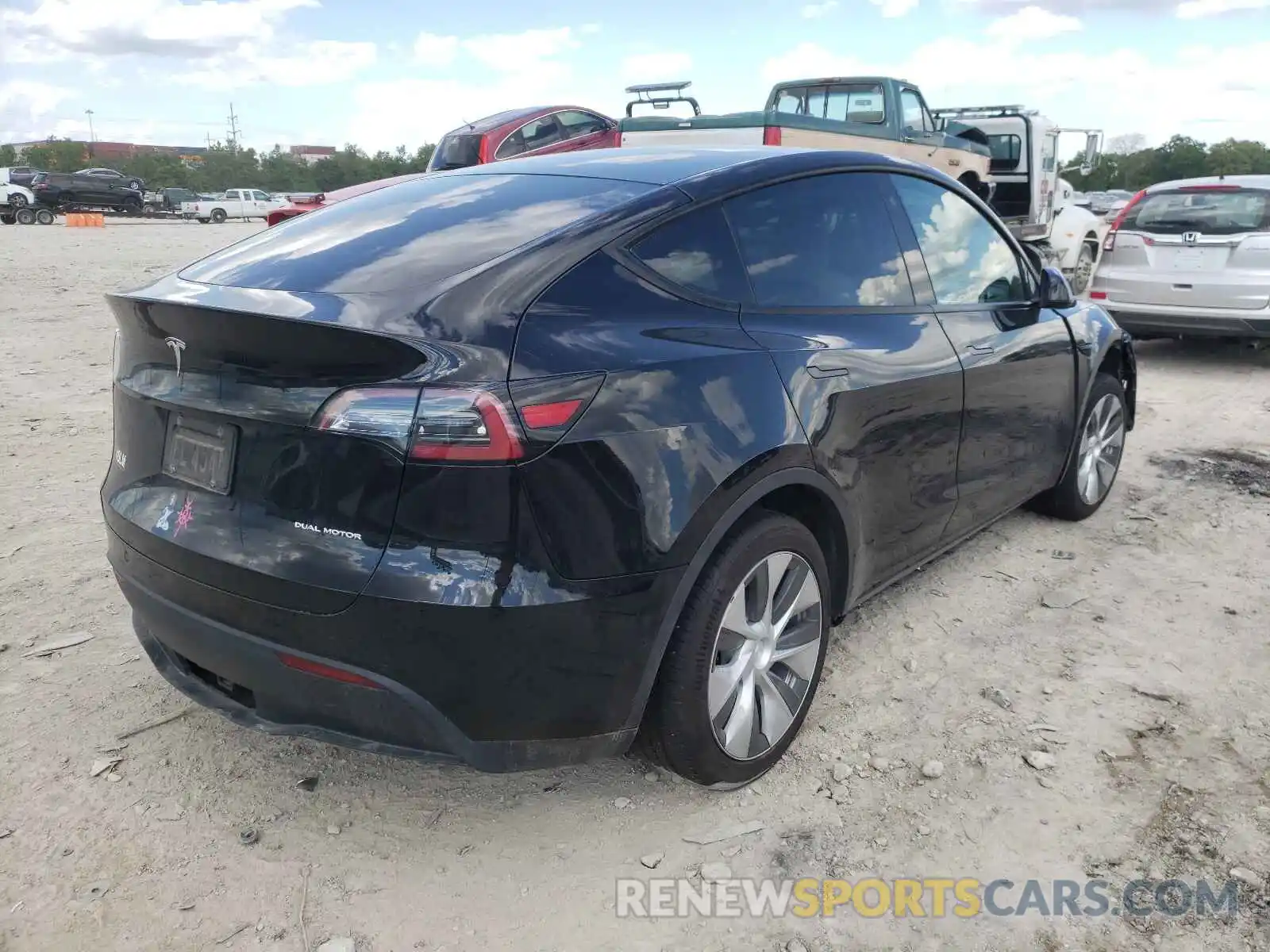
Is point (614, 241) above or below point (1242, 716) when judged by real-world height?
above

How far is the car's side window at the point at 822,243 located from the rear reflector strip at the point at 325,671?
145 centimetres

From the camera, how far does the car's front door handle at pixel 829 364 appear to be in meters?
2.75

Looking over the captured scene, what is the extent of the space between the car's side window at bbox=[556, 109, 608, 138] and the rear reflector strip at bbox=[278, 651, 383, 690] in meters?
11.9

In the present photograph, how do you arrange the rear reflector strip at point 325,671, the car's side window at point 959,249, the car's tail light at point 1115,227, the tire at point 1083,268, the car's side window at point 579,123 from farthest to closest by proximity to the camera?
the car's side window at point 579,123 → the tire at point 1083,268 → the car's tail light at point 1115,227 → the car's side window at point 959,249 → the rear reflector strip at point 325,671

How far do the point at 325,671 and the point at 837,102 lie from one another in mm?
11355

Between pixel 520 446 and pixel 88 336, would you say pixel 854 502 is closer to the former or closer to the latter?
pixel 520 446

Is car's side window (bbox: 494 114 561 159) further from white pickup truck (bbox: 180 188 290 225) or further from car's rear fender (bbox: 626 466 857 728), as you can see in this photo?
white pickup truck (bbox: 180 188 290 225)

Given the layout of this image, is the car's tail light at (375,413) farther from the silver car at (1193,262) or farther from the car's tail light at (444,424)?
the silver car at (1193,262)

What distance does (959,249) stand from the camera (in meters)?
3.70

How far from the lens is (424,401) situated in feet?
6.66

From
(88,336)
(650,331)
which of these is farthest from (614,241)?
(88,336)

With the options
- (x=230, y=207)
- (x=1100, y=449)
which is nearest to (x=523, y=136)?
(x=1100, y=449)

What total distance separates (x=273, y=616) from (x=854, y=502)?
1.68 metres

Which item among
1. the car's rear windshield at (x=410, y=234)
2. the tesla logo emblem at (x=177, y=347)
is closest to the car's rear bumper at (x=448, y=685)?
the tesla logo emblem at (x=177, y=347)
